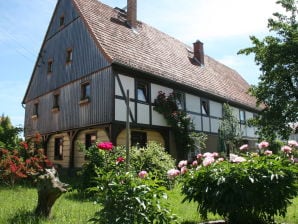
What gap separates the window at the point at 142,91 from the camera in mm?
15289

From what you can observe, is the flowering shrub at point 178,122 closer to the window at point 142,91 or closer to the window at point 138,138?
the window at point 142,91

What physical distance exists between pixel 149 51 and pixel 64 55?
15.9ft

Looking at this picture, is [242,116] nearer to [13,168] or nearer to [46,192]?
[13,168]

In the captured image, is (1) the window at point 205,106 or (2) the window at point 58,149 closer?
(2) the window at point 58,149

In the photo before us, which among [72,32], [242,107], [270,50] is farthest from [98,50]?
[242,107]

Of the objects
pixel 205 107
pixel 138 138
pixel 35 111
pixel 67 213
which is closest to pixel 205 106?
pixel 205 107

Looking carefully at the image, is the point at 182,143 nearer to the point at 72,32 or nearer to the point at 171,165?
the point at 171,165

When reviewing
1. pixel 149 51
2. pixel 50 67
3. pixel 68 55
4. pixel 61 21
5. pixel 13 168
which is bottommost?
pixel 13 168

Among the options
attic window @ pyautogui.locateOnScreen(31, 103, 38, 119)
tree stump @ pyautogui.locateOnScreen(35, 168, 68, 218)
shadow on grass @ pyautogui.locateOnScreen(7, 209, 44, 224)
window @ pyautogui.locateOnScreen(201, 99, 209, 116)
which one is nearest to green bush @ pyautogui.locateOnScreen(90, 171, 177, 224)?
shadow on grass @ pyautogui.locateOnScreen(7, 209, 44, 224)

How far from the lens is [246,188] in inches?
189

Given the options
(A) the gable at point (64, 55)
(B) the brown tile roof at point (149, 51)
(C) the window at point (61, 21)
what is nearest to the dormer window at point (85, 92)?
(A) the gable at point (64, 55)

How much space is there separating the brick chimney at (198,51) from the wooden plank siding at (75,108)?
406 inches

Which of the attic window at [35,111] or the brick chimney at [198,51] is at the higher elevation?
the brick chimney at [198,51]

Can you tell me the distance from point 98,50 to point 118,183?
1162 cm
